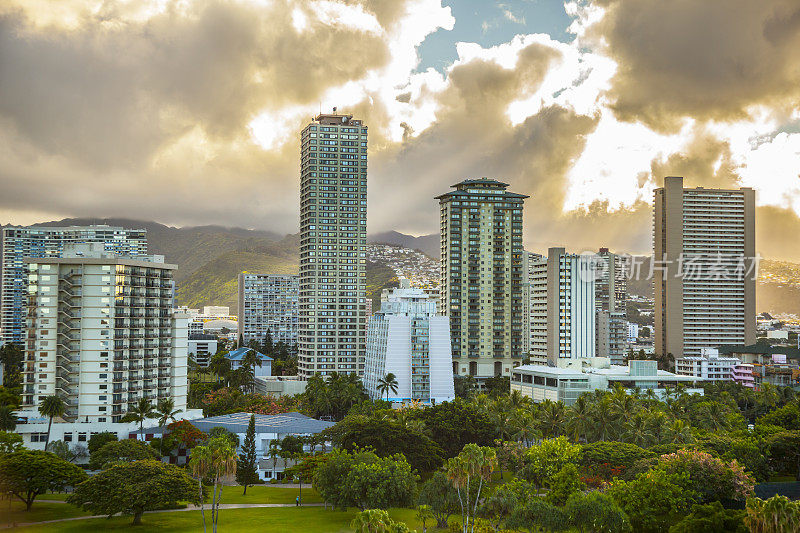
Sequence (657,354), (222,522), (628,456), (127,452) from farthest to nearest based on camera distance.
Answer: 1. (657,354)
2. (127,452)
3. (628,456)
4. (222,522)

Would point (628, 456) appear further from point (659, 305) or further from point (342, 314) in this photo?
point (659, 305)

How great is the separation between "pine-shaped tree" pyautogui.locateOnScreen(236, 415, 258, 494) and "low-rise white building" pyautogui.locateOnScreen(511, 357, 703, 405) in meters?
47.1

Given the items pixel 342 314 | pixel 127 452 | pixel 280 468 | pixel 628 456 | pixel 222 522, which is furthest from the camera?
pixel 342 314

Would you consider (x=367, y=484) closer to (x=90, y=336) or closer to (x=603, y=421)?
(x=603, y=421)

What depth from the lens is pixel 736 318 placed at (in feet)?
589

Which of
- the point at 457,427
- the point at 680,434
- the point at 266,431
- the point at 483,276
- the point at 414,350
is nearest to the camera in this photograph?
the point at 680,434

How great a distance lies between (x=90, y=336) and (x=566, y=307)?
89.1m

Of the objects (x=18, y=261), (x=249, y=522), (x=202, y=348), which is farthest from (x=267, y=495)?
(x=18, y=261)

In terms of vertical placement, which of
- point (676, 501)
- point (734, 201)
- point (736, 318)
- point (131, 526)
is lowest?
point (131, 526)

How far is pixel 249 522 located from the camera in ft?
183

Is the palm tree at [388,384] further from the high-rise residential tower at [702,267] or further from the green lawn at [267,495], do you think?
the high-rise residential tower at [702,267]

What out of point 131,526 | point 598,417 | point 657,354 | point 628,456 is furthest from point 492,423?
point 657,354

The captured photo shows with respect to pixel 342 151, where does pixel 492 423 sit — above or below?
below

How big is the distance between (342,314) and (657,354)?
79.2m
